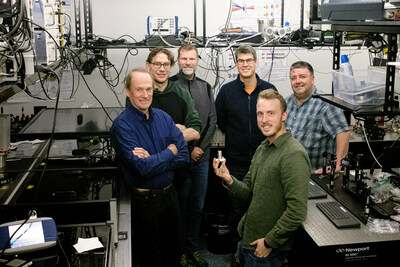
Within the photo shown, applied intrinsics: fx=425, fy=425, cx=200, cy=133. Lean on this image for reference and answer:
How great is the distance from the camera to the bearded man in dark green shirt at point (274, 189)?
1942 mm

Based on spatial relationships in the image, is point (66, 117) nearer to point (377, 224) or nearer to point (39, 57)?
point (39, 57)

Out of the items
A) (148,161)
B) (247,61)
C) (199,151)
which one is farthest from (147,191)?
(247,61)

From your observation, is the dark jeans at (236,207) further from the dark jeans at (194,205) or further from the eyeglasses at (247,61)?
the eyeglasses at (247,61)

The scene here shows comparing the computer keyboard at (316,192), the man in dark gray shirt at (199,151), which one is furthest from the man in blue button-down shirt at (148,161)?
the computer keyboard at (316,192)

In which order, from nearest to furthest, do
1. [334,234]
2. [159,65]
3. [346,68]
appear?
[334,234] → [346,68] → [159,65]

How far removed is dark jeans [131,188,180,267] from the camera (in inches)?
93.7

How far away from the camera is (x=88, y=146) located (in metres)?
3.32

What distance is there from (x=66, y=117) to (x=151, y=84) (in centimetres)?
139

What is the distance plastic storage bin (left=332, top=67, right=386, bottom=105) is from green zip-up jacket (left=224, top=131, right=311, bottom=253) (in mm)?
363

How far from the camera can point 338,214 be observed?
219 cm

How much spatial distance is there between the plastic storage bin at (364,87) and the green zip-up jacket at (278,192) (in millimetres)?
363

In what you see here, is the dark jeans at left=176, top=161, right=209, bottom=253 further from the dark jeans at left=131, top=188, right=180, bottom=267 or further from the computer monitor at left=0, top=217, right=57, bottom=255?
the computer monitor at left=0, top=217, right=57, bottom=255

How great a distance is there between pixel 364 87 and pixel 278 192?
2.15 feet

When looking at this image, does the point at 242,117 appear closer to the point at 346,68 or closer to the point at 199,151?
the point at 199,151
